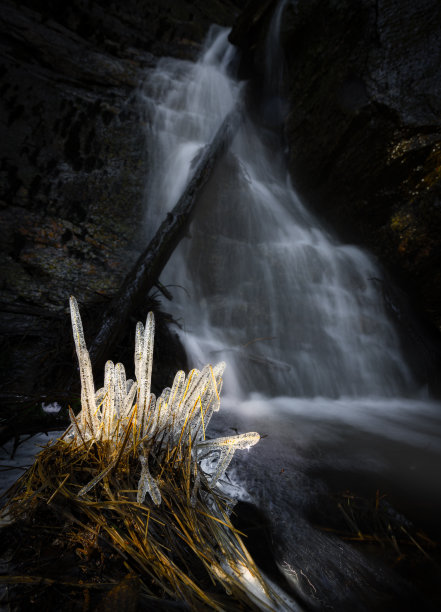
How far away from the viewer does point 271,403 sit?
3762 mm

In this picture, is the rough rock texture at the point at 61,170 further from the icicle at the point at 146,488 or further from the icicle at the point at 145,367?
the icicle at the point at 146,488

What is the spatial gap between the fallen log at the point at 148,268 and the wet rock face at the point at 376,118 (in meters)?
4.50

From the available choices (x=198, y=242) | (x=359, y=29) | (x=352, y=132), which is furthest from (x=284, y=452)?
(x=359, y=29)

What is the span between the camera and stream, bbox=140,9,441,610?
136 centimetres

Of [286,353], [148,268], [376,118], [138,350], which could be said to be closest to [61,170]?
[148,268]

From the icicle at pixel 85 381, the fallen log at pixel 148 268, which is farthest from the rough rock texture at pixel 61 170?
the icicle at pixel 85 381

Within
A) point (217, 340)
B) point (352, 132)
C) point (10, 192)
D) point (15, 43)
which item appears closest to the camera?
point (10, 192)

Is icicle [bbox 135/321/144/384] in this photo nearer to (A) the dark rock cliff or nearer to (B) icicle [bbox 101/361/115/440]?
(B) icicle [bbox 101/361/115/440]

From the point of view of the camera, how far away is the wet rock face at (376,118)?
222 inches

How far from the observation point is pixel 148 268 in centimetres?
315

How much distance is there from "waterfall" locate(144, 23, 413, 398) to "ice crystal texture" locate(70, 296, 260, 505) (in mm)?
2485

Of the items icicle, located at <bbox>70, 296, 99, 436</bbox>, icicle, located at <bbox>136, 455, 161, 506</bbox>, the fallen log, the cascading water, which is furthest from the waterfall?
icicle, located at <bbox>136, 455, 161, 506</bbox>

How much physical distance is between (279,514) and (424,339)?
7.19 meters

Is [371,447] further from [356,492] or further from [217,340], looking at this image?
[217,340]
